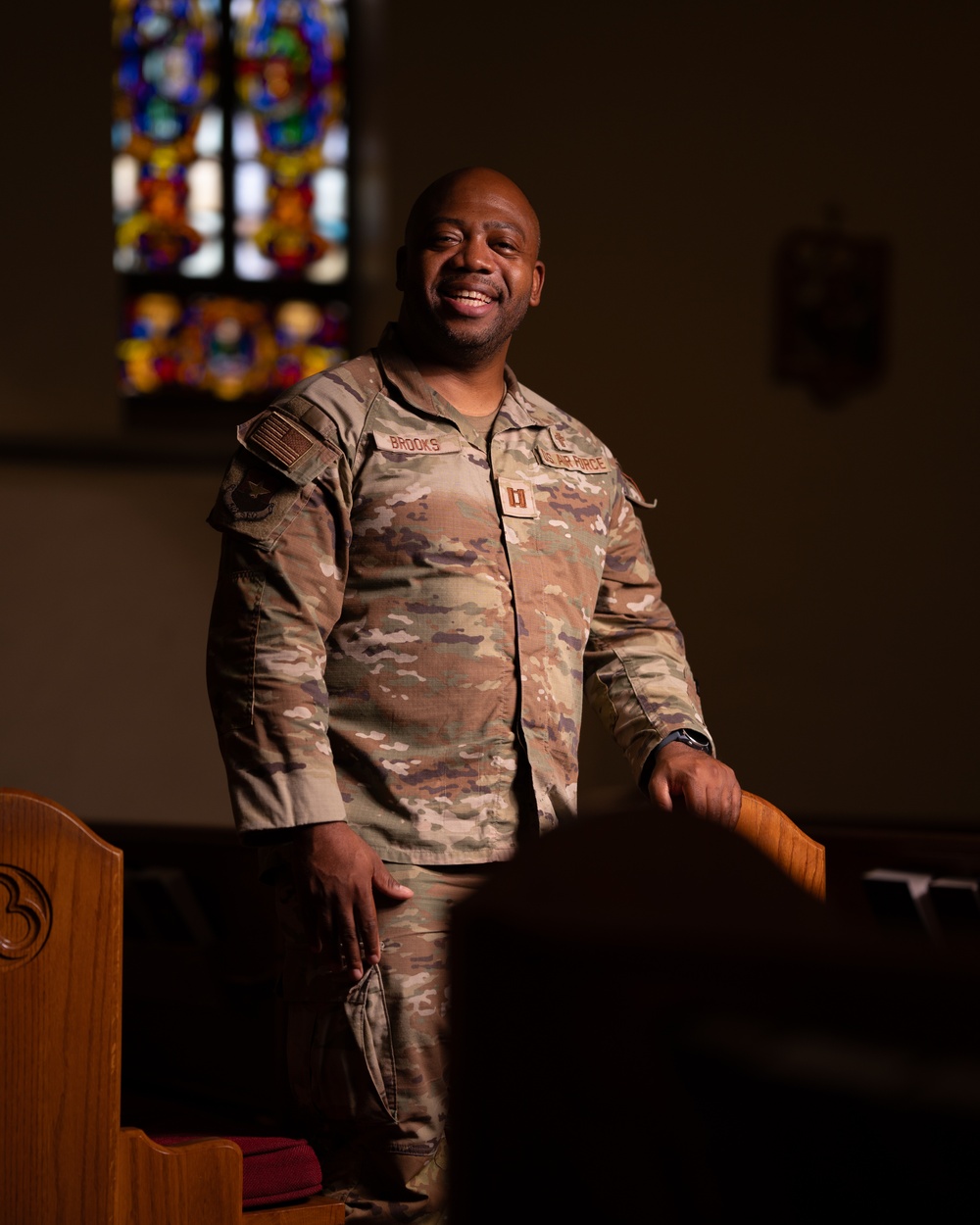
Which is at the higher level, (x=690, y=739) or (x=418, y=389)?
(x=418, y=389)

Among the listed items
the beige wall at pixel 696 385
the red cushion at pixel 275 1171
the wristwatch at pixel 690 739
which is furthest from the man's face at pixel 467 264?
the beige wall at pixel 696 385

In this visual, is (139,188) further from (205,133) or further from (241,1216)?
(241,1216)

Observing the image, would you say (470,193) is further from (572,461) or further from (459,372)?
(572,461)

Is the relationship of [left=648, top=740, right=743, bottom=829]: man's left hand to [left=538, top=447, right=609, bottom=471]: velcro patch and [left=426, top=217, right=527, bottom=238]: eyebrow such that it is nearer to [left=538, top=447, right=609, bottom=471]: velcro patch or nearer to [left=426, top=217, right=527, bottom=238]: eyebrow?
[left=538, top=447, right=609, bottom=471]: velcro patch

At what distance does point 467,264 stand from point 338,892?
0.67m

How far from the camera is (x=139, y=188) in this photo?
168 inches

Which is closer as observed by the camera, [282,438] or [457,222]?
[282,438]

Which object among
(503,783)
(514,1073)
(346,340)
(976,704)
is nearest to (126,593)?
(346,340)

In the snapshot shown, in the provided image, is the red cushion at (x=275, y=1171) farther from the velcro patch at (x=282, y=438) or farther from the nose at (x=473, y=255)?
the nose at (x=473, y=255)

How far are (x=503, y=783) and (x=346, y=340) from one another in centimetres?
312

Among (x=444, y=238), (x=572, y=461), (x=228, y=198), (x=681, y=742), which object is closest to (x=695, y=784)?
(x=681, y=742)

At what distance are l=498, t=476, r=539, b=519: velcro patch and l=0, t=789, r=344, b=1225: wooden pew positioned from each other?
598 millimetres

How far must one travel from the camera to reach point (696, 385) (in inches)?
166

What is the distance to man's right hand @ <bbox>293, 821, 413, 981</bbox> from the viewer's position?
1.29 m
